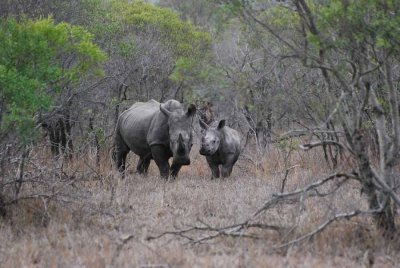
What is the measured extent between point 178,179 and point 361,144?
5.32 m

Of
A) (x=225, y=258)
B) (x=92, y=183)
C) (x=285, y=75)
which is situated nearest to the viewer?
(x=225, y=258)

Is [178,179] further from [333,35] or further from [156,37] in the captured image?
[156,37]

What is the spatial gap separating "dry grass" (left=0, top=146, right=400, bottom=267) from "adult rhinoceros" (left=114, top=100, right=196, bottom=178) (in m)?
1.02

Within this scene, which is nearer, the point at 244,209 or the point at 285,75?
the point at 244,209

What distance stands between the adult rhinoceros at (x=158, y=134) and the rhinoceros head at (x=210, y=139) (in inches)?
20.6

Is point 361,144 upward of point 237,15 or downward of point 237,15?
downward

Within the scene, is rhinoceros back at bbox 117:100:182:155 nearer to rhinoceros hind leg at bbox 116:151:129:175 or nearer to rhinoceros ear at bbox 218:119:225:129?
rhinoceros hind leg at bbox 116:151:129:175

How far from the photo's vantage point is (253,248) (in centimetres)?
519

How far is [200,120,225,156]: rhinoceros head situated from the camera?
404 inches

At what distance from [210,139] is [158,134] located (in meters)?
0.90

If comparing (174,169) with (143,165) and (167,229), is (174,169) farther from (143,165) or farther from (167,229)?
(167,229)

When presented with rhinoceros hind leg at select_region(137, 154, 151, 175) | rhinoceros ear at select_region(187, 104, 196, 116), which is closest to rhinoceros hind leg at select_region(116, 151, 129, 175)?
rhinoceros hind leg at select_region(137, 154, 151, 175)

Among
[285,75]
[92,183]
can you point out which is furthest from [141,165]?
[285,75]

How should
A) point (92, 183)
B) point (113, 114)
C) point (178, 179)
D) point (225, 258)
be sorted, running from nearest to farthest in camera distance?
point (225, 258) → point (92, 183) → point (178, 179) → point (113, 114)
